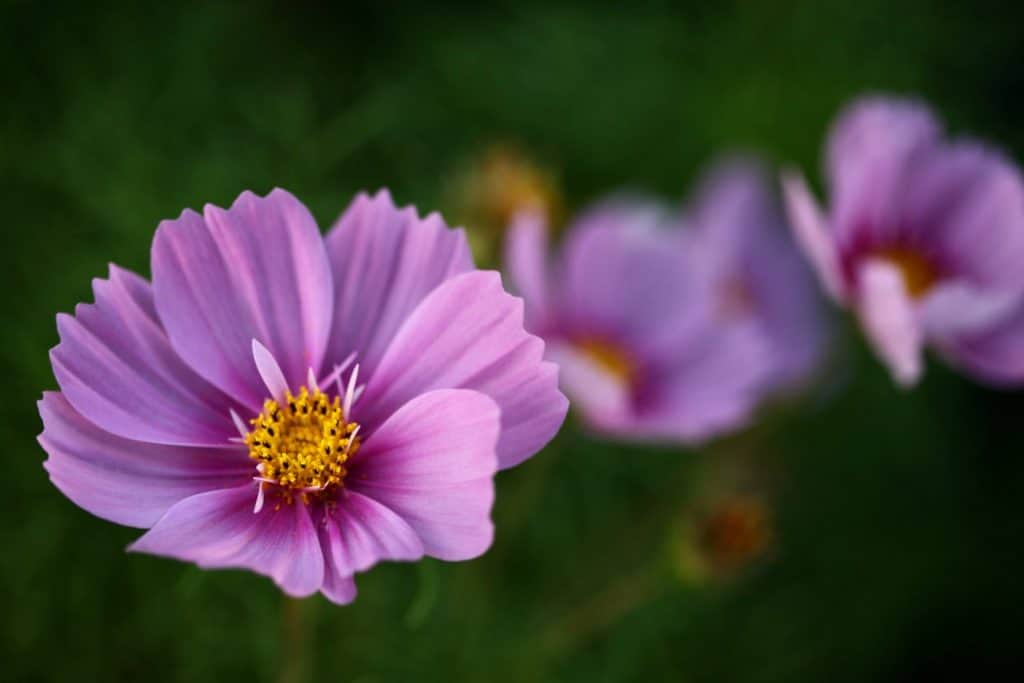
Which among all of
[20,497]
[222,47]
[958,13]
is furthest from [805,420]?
[20,497]

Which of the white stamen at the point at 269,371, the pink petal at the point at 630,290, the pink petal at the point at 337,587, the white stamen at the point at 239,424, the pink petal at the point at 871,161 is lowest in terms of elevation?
the pink petal at the point at 337,587

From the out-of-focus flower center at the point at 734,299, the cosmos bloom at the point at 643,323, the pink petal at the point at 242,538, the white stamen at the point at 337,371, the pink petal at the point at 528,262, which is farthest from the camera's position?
the out-of-focus flower center at the point at 734,299

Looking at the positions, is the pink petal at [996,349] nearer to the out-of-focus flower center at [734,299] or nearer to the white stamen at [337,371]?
the out-of-focus flower center at [734,299]

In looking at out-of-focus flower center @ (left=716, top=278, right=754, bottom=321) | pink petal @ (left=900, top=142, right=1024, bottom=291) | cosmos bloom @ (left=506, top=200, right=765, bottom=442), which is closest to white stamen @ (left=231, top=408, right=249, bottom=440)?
cosmos bloom @ (left=506, top=200, right=765, bottom=442)

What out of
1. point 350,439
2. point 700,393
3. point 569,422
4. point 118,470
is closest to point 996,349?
point 700,393

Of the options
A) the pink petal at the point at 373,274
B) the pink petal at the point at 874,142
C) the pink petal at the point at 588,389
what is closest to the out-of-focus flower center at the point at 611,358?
the pink petal at the point at 588,389

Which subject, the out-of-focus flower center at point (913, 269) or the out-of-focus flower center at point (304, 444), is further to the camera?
the out-of-focus flower center at point (913, 269)

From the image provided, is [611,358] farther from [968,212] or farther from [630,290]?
[968,212]
